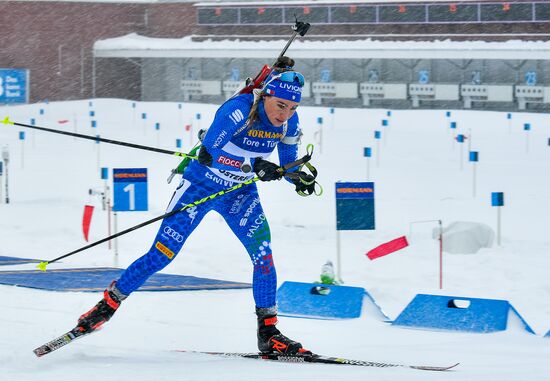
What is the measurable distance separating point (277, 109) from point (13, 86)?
26.1m

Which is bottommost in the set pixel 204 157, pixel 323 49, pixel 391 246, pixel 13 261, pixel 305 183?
pixel 13 261

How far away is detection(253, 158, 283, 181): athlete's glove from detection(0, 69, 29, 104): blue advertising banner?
2527 centimetres

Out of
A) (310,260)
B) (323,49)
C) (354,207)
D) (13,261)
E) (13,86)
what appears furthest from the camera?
(323,49)

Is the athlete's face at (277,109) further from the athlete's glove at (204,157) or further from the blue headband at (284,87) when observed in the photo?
the athlete's glove at (204,157)

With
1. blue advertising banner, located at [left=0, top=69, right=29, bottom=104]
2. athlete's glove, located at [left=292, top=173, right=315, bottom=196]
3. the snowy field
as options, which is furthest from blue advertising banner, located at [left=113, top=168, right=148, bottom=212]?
blue advertising banner, located at [left=0, top=69, right=29, bottom=104]

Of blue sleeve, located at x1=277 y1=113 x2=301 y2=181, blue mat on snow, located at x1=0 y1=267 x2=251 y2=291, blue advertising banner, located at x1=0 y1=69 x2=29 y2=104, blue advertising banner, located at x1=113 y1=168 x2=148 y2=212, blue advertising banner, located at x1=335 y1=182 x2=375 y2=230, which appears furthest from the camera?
blue advertising banner, located at x1=0 y1=69 x2=29 y2=104

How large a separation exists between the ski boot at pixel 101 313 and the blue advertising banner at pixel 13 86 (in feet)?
81.8

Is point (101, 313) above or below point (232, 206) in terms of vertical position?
below

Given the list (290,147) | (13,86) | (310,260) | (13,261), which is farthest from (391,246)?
(13,86)

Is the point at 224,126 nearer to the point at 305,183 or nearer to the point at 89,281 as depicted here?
the point at 305,183

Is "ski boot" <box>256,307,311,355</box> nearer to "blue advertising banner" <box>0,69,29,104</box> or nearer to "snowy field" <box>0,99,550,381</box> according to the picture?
"snowy field" <box>0,99,550,381</box>

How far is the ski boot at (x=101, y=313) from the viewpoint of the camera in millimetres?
5684

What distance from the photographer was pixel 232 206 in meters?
5.77

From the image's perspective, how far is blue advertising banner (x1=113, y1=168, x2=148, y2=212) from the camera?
1009 centimetres
